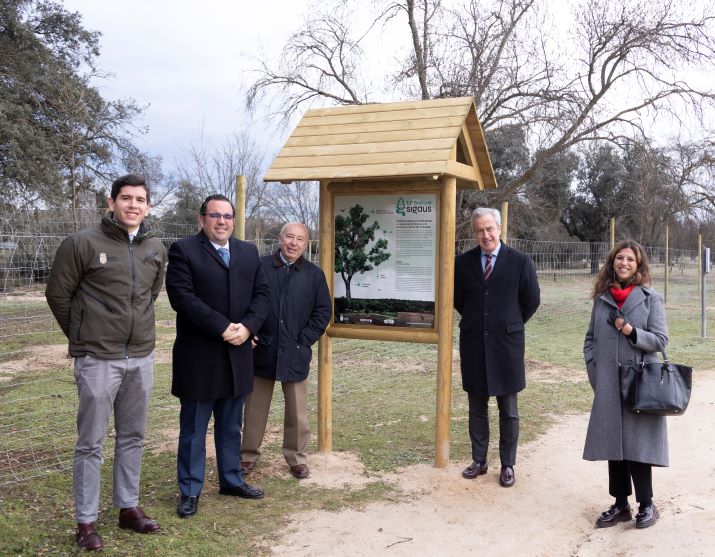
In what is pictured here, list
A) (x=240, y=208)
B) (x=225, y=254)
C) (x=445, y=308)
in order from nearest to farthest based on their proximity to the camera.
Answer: (x=225, y=254) → (x=445, y=308) → (x=240, y=208)

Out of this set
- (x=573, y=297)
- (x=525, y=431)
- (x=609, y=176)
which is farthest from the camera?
(x=609, y=176)

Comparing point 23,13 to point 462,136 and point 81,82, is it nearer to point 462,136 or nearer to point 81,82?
point 81,82

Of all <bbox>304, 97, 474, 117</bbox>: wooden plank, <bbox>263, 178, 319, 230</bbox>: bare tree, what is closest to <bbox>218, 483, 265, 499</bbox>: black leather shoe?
<bbox>304, 97, 474, 117</bbox>: wooden plank

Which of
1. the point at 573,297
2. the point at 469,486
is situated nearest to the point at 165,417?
the point at 469,486

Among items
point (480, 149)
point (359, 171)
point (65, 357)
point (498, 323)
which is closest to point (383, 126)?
point (359, 171)

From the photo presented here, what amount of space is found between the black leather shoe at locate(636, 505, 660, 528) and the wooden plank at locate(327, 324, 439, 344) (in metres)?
1.73

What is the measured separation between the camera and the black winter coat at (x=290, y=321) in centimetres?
449

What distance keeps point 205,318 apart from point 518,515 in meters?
2.22

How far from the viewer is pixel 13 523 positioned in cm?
375

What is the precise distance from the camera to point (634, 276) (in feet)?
12.8

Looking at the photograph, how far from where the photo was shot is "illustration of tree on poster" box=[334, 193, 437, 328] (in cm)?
491

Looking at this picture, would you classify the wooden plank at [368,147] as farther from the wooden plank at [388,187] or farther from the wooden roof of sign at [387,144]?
the wooden plank at [388,187]

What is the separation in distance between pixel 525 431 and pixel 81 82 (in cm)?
1872

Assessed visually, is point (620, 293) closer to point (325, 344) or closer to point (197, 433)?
point (325, 344)
